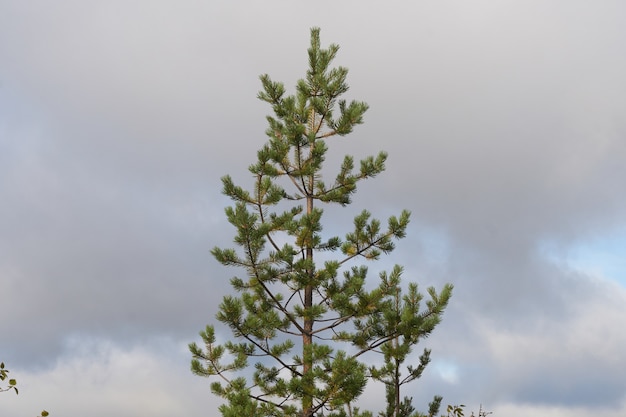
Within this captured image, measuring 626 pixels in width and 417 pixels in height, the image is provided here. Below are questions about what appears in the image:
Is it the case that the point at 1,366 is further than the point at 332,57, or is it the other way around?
the point at 332,57

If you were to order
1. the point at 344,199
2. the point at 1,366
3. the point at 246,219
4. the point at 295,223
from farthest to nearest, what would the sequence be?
the point at 344,199
the point at 295,223
the point at 246,219
the point at 1,366

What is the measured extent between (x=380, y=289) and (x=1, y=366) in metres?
12.5

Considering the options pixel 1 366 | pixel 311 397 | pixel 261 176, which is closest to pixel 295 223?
pixel 261 176

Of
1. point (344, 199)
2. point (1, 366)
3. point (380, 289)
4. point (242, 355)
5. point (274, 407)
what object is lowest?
point (1, 366)

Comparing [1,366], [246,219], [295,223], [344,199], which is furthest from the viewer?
[344,199]

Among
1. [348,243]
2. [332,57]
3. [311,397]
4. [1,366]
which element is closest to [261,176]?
[348,243]

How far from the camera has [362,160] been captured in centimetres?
1862

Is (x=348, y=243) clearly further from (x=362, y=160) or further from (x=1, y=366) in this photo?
(x=1, y=366)

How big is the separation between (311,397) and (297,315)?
1.97 meters

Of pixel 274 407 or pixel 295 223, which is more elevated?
pixel 295 223

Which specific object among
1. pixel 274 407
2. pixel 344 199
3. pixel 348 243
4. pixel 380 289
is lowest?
pixel 274 407

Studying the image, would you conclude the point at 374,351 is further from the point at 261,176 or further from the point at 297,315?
the point at 261,176

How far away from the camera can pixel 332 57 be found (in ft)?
62.1

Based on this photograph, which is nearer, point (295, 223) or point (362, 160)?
point (295, 223)
